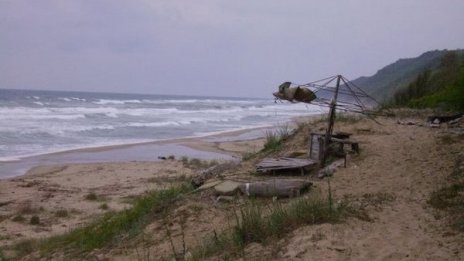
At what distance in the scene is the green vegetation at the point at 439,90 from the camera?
16.4 metres

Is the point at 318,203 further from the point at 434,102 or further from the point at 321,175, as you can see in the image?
the point at 434,102

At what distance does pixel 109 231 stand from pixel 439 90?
1743 centimetres

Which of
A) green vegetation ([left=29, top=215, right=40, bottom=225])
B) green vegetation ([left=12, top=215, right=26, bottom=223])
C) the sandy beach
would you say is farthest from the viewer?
green vegetation ([left=12, top=215, right=26, bottom=223])

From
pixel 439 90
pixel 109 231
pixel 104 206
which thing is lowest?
pixel 104 206

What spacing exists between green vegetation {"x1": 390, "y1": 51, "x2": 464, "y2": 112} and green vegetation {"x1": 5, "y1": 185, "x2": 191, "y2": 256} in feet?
34.0

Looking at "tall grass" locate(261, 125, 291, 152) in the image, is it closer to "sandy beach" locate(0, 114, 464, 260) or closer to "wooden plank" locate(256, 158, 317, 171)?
"sandy beach" locate(0, 114, 464, 260)

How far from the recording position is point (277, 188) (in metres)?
8.12

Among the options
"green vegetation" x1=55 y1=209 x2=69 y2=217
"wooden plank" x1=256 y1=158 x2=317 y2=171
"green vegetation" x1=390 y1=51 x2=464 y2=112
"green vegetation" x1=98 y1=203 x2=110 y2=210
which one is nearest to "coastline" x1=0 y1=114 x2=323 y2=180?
"green vegetation" x1=390 y1=51 x2=464 y2=112

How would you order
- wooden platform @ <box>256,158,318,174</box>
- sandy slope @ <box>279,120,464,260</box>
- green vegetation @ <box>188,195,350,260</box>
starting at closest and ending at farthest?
1. sandy slope @ <box>279,120,464,260</box>
2. green vegetation @ <box>188,195,350,260</box>
3. wooden platform @ <box>256,158,318,174</box>

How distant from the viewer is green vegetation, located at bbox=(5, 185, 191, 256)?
8.05 m

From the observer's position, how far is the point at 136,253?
704cm

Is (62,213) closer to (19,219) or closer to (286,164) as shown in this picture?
(19,219)

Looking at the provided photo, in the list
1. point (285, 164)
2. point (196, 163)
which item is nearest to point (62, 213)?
point (285, 164)

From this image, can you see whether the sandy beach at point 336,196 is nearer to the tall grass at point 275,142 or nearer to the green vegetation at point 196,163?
the tall grass at point 275,142
